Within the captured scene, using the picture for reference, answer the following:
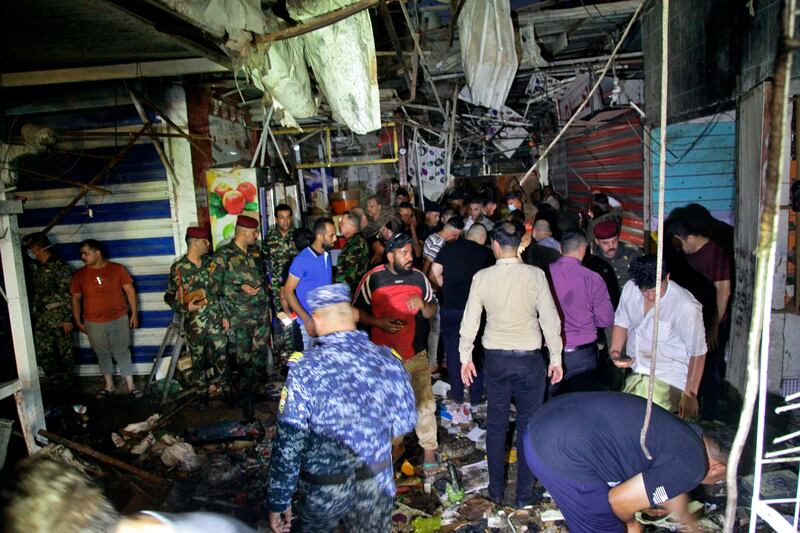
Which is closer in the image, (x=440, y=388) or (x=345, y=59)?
(x=345, y=59)

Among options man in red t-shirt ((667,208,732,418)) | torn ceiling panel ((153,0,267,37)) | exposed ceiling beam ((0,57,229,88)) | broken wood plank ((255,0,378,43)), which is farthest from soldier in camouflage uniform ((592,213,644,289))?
exposed ceiling beam ((0,57,229,88))

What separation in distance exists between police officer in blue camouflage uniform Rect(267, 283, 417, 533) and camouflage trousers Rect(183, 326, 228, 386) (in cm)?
396

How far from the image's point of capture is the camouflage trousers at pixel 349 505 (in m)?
2.94

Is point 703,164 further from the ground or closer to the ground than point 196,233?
further from the ground

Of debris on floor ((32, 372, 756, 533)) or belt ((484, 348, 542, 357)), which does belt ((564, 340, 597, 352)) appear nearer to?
belt ((484, 348, 542, 357))

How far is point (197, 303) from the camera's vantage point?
6523 mm

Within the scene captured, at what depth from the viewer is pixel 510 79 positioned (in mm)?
6434

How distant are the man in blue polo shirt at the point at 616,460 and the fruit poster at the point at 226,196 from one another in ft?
18.2

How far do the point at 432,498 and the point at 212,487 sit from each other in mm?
2033

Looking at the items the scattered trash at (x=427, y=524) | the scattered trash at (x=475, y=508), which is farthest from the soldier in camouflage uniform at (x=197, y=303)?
the scattered trash at (x=475, y=508)

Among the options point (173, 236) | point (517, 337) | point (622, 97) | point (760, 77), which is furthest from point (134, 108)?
point (760, 77)

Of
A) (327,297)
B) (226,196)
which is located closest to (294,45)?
(327,297)

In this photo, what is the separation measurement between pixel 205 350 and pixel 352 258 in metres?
2.19

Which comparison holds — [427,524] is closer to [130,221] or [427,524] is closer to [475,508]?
[475,508]
